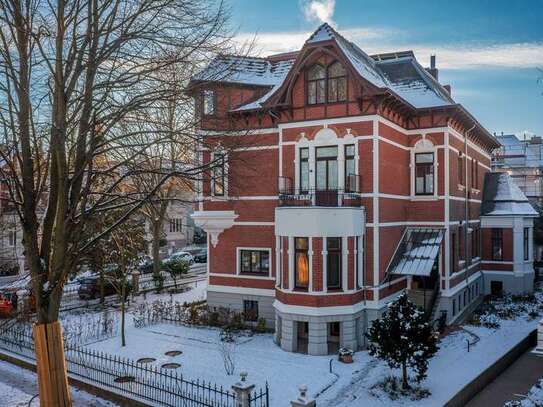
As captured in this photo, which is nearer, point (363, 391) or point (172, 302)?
point (363, 391)

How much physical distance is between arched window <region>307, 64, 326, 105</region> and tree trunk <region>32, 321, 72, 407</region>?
11852 mm

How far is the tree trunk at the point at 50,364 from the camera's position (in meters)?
9.69

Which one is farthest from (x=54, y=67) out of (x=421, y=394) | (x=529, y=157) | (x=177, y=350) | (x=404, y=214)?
(x=529, y=157)

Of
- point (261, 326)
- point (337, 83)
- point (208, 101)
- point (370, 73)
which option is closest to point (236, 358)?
point (261, 326)

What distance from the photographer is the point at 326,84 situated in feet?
57.8

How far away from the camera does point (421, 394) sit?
1246 centimetres

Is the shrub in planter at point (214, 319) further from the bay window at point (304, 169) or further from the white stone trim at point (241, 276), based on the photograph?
the bay window at point (304, 169)

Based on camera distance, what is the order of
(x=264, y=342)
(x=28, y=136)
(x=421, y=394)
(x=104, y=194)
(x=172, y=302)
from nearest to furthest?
(x=28, y=136), (x=104, y=194), (x=421, y=394), (x=264, y=342), (x=172, y=302)

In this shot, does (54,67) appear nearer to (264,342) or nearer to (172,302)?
(264,342)

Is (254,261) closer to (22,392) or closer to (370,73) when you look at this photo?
(370,73)

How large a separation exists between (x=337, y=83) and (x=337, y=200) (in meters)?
4.26

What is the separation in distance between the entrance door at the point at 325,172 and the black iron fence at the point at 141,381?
7.39 metres

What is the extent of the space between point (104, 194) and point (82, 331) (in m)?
10.5

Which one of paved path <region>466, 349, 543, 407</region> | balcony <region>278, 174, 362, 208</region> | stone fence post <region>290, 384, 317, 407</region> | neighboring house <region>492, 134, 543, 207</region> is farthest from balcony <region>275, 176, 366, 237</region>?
neighboring house <region>492, 134, 543, 207</region>
